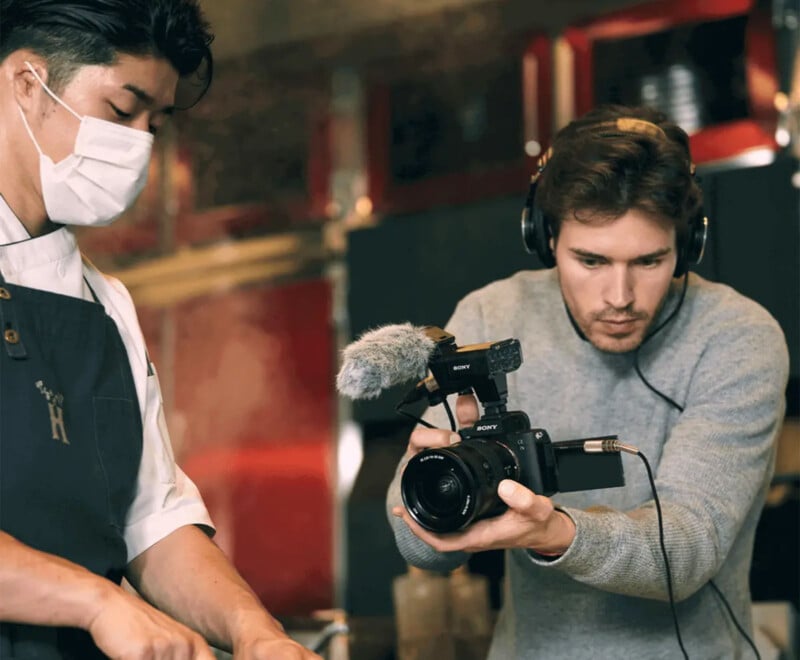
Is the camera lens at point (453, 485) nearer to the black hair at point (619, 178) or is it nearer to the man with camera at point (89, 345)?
the man with camera at point (89, 345)

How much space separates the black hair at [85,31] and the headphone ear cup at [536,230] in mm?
525

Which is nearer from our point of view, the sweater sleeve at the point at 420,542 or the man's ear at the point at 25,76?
the man's ear at the point at 25,76

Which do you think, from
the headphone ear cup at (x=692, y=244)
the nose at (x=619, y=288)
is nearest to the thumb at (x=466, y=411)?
the nose at (x=619, y=288)

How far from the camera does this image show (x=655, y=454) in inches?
59.5

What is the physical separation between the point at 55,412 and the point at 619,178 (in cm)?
77

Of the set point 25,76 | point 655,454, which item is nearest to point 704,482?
point 655,454

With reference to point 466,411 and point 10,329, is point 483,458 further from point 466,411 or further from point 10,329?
point 10,329

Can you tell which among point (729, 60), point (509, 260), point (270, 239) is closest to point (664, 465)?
point (509, 260)

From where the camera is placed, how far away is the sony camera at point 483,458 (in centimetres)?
113

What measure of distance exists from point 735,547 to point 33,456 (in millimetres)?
921

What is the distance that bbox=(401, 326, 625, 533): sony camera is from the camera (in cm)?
113

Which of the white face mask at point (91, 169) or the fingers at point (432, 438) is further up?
the white face mask at point (91, 169)

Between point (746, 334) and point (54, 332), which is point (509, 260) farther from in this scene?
point (54, 332)

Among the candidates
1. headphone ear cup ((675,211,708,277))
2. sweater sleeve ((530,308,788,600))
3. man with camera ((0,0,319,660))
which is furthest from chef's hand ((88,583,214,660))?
headphone ear cup ((675,211,708,277))
